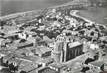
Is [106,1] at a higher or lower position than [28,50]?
higher

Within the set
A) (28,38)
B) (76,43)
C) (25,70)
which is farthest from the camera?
(28,38)

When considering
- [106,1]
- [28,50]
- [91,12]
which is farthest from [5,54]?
[91,12]

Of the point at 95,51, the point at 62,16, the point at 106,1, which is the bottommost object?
the point at 95,51

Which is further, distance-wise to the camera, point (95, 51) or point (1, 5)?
point (95, 51)

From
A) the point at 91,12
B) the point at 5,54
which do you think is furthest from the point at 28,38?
the point at 91,12

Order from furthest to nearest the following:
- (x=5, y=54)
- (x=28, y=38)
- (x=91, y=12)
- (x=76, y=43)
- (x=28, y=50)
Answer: (x=91, y=12), (x=28, y=38), (x=76, y=43), (x=28, y=50), (x=5, y=54)

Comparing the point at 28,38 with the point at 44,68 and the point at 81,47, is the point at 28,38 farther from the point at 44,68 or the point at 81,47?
the point at 44,68
